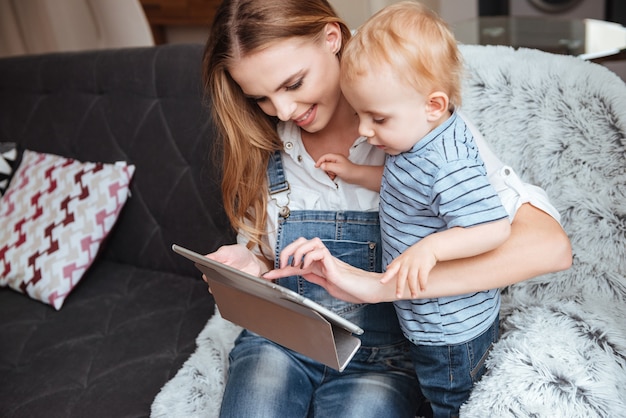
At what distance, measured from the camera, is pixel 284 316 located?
0.94 meters

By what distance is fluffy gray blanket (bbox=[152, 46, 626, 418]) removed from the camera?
0.91 meters

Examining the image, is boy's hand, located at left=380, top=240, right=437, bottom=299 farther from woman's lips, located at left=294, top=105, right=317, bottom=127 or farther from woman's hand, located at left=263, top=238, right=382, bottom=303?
woman's lips, located at left=294, top=105, right=317, bottom=127

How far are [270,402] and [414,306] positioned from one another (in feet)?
1.02

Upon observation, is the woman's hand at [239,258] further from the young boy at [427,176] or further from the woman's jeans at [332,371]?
the young boy at [427,176]

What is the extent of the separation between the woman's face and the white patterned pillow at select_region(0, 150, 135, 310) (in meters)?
0.88

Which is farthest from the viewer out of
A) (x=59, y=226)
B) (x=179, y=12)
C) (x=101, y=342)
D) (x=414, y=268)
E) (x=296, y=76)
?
(x=179, y=12)

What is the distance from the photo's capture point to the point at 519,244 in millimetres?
929

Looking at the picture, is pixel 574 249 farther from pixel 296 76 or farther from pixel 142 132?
pixel 142 132

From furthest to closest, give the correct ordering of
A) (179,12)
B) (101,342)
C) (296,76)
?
1. (179,12)
2. (101,342)
3. (296,76)

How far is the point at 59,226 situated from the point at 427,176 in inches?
50.4

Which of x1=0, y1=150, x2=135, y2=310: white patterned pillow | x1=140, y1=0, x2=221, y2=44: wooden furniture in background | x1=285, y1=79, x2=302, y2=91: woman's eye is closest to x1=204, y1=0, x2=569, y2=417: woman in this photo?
x1=285, y1=79, x2=302, y2=91: woman's eye

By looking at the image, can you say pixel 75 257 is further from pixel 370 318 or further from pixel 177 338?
pixel 370 318

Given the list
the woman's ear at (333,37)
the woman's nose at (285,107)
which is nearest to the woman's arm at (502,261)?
the woman's nose at (285,107)

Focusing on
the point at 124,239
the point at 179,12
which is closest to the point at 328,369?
the point at 124,239
